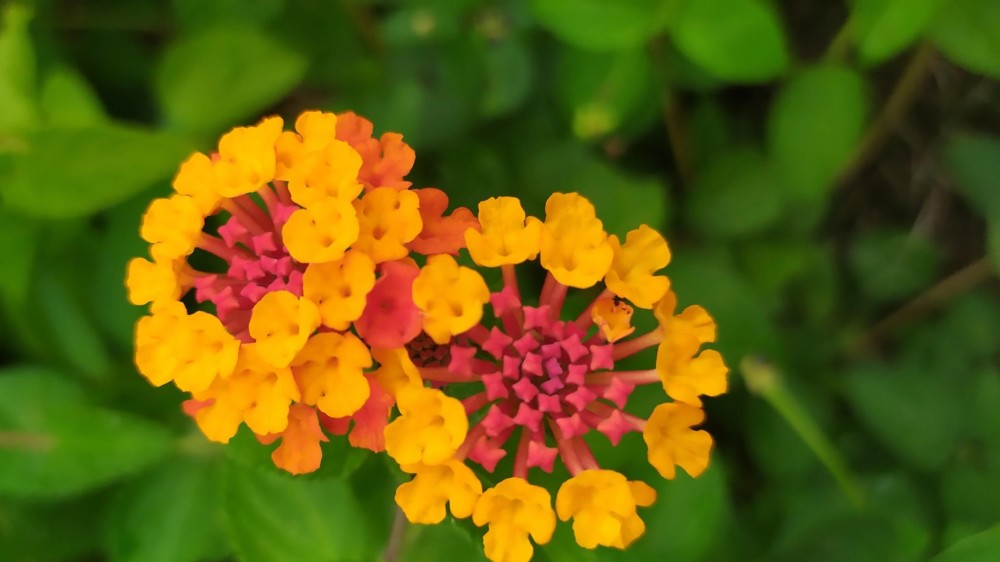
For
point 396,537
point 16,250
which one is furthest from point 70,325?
point 396,537

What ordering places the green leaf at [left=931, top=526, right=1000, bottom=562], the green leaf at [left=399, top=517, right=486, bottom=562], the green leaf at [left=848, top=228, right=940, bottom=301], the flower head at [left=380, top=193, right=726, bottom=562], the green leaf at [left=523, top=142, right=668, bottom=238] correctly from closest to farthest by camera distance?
the flower head at [left=380, top=193, right=726, bottom=562] → the green leaf at [left=931, top=526, right=1000, bottom=562] → the green leaf at [left=399, top=517, right=486, bottom=562] → the green leaf at [left=523, top=142, right=668, bottom=238] → the green leaf at [left=848, top=228, right=940, bottom=301]

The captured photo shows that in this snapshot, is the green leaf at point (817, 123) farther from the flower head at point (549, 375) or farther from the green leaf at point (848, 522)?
the flower head at point (549, 375)

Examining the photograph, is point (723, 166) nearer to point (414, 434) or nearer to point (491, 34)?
point (491, 34)

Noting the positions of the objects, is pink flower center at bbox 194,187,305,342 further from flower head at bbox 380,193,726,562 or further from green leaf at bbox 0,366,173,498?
green leaf at bbox 0,366,173,498

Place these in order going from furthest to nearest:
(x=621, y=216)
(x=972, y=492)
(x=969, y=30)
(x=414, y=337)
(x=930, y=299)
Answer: (x=930, y=299) < (x=621, y=216) < (x=972, y=492) < (x=969, y=30) < (x=414, y=337)

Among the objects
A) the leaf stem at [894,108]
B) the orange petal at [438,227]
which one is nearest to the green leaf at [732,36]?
the leaf stem at [894,108]

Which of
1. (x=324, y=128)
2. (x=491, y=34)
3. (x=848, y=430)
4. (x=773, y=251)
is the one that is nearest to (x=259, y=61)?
(x=491, y=34)

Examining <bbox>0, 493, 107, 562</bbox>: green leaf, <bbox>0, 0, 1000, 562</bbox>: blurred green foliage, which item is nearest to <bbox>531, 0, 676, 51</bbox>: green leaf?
<bbox>0, 0, 1000, 562</bbox>: blurred green foliage

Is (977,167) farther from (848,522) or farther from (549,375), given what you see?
(549,375)
